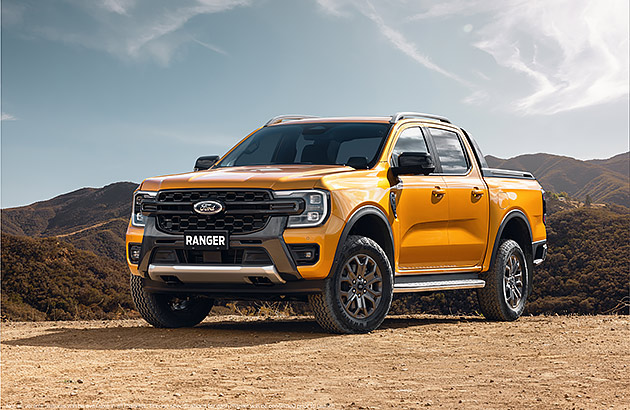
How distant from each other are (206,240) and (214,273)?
1.02 ft

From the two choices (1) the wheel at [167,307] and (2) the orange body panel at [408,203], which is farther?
(1) the wheel at [167,307]

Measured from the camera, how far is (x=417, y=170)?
8.67 metres

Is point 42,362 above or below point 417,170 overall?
below

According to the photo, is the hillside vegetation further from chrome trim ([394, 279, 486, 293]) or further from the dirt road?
chrome trim ([394, 279, 486, 293])

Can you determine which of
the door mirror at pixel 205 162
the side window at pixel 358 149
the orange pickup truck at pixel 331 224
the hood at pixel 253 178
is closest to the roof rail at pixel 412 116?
the orange pickup truck at pixel 331 224

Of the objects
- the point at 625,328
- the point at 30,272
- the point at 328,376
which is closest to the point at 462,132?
the point at 625,328

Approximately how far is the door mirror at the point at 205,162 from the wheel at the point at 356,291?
215 cm

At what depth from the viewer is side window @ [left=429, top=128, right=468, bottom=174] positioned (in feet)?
32.3

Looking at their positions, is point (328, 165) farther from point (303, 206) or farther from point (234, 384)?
point (234, 384)

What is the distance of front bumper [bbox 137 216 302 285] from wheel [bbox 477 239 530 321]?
3.55 metres

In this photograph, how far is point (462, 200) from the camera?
970 cm

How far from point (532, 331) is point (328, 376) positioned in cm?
389

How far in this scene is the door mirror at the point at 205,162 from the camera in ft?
31.0

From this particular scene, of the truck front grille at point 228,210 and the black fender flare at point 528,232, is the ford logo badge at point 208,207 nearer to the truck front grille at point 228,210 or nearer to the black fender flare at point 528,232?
the truck front grille at point 228,210
